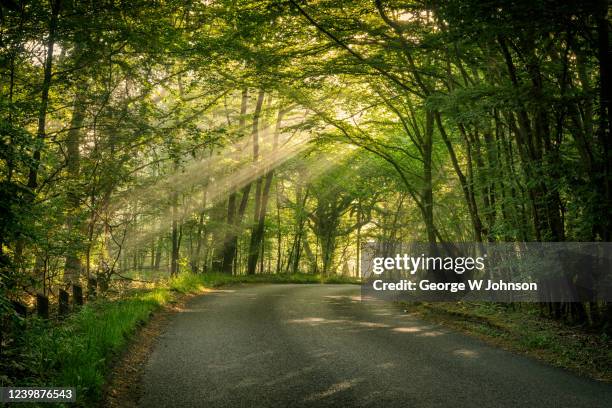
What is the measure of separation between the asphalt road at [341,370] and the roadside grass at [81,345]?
56 centimetres

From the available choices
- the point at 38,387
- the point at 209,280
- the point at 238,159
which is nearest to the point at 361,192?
the point at 238,159

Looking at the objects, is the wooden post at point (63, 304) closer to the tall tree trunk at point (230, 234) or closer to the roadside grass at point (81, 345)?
the roadside grass at point (81, 345)

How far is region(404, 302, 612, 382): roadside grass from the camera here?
672 centimetres

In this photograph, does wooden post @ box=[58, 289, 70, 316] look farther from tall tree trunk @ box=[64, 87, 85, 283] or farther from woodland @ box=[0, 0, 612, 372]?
tall tree trunk @ box=[64, 87, 85, 283]

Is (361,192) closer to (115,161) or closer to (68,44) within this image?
(115,161)

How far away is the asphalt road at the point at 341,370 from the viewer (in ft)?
16.7

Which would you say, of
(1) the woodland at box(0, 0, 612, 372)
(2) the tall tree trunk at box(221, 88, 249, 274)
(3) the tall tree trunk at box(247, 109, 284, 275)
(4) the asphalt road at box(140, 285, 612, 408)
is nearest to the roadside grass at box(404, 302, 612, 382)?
(4) the asphalt road at box(140, 285, 612, 408)

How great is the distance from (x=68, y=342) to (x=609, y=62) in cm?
838

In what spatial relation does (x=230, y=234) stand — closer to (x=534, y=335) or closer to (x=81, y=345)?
(x=534, y=335)

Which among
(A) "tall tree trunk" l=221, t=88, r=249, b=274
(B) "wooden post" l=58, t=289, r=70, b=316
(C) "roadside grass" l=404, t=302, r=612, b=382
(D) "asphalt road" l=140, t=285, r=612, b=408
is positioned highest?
(A) "tall tree trunk" l=221, t=88, r=249, b=274

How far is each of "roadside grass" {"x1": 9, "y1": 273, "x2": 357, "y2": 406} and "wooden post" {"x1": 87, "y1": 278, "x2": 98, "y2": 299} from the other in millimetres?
754

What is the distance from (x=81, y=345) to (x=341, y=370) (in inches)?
129

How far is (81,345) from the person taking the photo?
5.78m

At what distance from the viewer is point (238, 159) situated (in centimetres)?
2375
